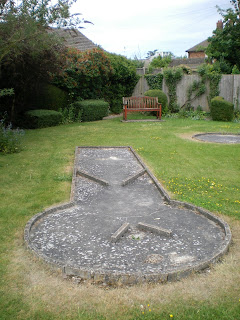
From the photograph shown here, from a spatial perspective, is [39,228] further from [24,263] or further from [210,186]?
[210,186]

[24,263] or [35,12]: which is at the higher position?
[35,12]

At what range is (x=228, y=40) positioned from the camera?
879 inches

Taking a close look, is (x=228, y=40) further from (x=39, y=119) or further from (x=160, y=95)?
(x=39, y=119)

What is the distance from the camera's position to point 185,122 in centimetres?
1483

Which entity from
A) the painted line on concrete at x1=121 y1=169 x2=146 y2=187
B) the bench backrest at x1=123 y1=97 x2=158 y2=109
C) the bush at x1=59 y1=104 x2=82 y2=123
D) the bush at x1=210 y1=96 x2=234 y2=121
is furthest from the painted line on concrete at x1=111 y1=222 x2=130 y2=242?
the bench backrest at x1=123 y1=97 x2=158 y2=109

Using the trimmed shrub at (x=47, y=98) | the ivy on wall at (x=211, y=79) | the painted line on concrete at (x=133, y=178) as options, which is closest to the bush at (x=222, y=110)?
the ivy on wall at (x=211, y=79)

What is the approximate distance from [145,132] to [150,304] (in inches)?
381

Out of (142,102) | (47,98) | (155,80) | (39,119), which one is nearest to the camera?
(39,119)

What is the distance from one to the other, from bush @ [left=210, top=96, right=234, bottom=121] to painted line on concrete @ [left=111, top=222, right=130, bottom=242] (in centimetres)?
1193

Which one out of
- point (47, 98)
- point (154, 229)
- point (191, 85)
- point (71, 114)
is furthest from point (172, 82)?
Result: point (154, 229)

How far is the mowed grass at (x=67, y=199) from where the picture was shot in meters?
2.78

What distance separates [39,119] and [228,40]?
15.8 m

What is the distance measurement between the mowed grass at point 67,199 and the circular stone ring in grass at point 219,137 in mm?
463

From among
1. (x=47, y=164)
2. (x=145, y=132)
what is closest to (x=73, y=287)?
(x=47, y=164)
